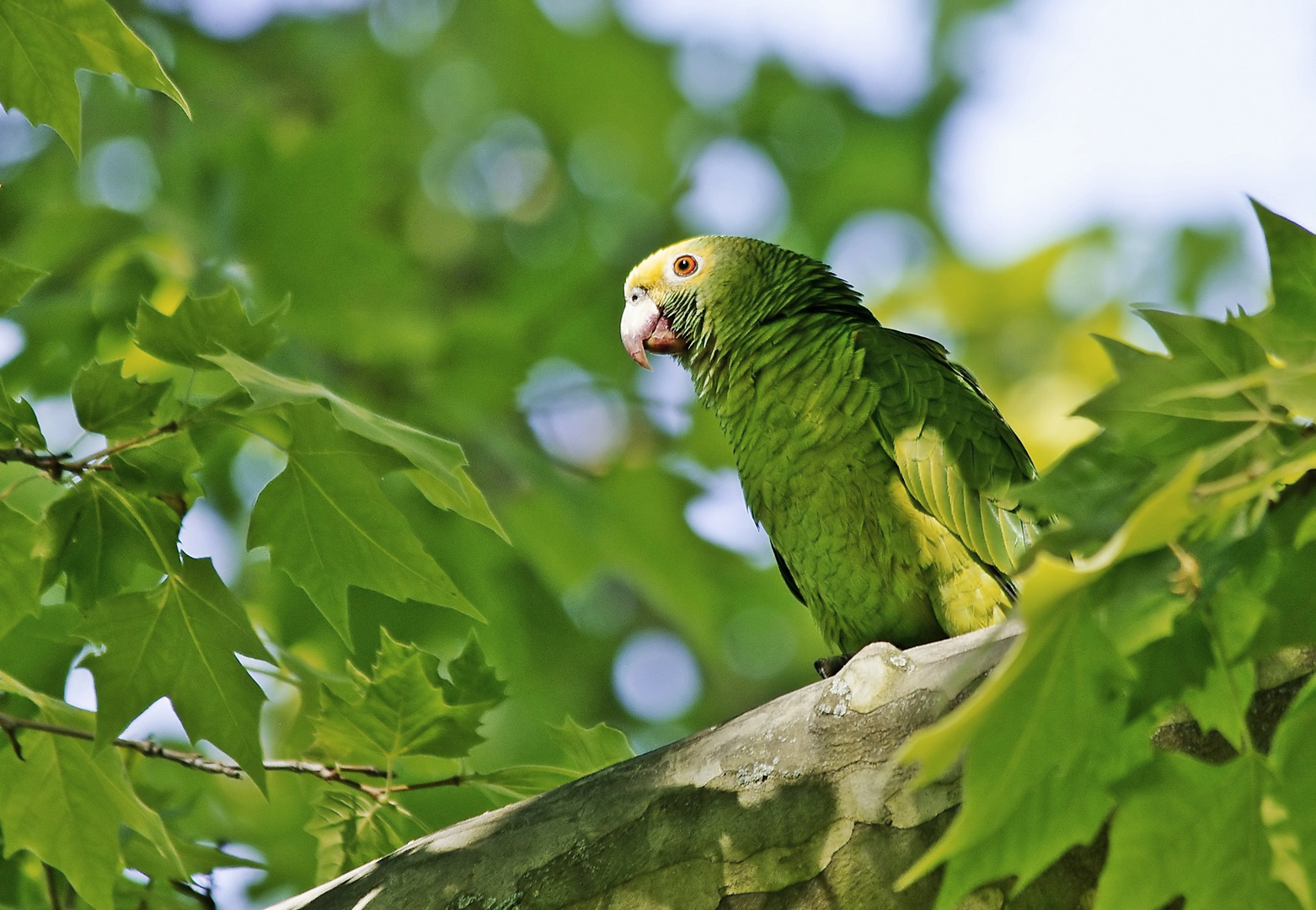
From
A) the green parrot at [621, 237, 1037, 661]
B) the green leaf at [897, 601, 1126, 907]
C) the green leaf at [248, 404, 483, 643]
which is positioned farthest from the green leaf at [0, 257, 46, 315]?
the green parrot at [621, 237, 1037, 661]

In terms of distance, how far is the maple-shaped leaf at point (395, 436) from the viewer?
159 cm

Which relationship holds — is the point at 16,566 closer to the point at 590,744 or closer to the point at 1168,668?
the point at 590,744

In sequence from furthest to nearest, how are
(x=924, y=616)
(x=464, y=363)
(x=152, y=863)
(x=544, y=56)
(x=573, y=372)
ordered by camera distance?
(x=544, y=56) < (x=573, y=372) < (x=464, y=363) < (x=924, y=616) < (x=152, y=863)

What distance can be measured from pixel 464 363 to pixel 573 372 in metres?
0.97

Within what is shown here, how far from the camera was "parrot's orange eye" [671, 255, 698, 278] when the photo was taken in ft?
13.6

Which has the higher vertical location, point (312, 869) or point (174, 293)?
point (174, 293)

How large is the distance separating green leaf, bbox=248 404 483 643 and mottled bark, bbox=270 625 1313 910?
393mm

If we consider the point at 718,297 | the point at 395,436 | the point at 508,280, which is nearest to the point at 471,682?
the point at 395,436

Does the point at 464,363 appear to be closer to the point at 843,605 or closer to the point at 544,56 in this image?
the point at 843,605

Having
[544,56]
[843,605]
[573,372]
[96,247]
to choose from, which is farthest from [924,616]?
[544,56]

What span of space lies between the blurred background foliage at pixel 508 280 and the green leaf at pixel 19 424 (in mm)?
299

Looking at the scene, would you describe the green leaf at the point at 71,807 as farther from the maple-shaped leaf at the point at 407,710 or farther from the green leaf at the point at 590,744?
the green leaf at the point at 590,744

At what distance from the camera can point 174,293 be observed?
4.00 m

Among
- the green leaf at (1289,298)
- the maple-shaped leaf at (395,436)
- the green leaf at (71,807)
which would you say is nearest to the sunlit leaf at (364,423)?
the maple-shaped leaf at (395,436)
